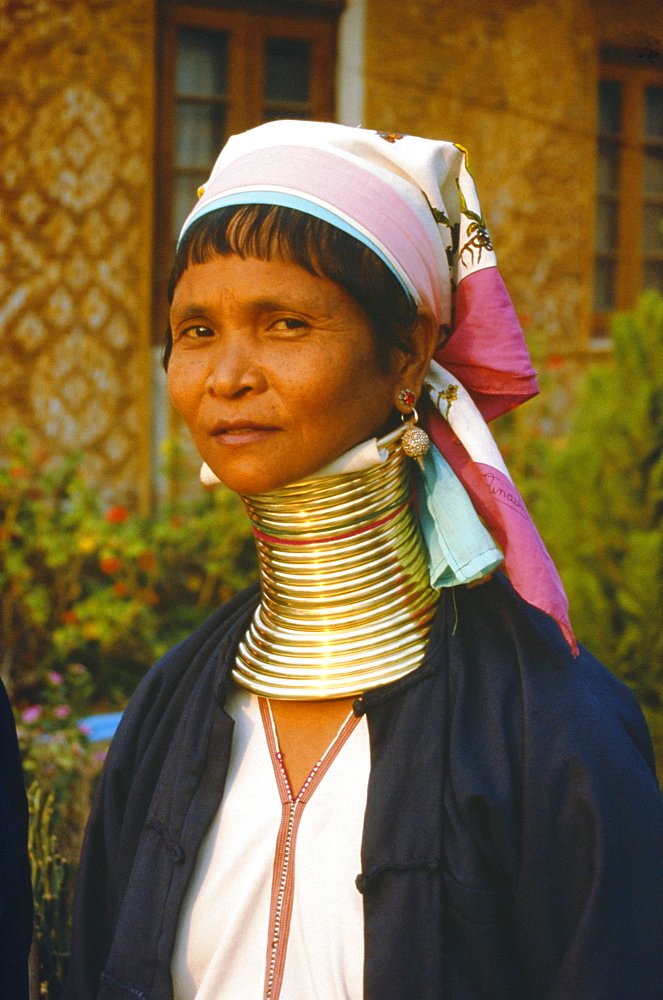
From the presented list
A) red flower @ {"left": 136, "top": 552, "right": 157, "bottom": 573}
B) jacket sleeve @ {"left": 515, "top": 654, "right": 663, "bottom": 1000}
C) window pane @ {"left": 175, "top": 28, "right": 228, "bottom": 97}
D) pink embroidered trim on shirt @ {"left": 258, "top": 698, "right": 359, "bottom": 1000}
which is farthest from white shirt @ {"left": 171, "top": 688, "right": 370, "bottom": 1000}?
window pane @ {"left": 175, "top": 28, "right": 228, "bottom": 97}

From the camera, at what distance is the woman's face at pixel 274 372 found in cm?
158

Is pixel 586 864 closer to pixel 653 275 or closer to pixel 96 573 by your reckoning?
pixel 96 573

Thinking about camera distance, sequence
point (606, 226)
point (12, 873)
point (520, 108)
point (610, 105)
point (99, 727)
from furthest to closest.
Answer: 1. point (606, 226)
2. point (610, 105)
3. point (520, 108)
4. point (99, 727)
5. point (12, 873)

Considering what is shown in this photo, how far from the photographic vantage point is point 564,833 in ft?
4.94

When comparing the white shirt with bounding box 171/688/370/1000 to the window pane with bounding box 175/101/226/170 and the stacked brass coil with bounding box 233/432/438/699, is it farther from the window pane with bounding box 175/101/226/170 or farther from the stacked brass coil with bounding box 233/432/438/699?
the window pane with bounding box 175/101/226/170

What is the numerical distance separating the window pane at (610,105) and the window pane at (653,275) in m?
1.09

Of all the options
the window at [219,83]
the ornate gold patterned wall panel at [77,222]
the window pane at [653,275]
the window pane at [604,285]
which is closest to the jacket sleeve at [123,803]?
the ornate gold patterned wall panel at [77,222]

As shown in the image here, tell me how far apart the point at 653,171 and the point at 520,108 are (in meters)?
1.52

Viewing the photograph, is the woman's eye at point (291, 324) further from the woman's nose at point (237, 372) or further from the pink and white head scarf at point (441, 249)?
the pink and white head scarf at point (441, 249)

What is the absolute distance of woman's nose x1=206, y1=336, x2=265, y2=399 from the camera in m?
1.58

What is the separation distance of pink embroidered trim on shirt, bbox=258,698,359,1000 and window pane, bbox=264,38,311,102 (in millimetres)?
5685

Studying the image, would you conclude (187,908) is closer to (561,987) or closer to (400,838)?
(400,838)

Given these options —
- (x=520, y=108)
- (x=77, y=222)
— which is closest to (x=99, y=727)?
(x=77, y=222)

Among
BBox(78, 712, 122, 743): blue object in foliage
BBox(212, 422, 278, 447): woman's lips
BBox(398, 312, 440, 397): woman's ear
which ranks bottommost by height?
BBox(78, 712, 122, 743): blue object in foliage
